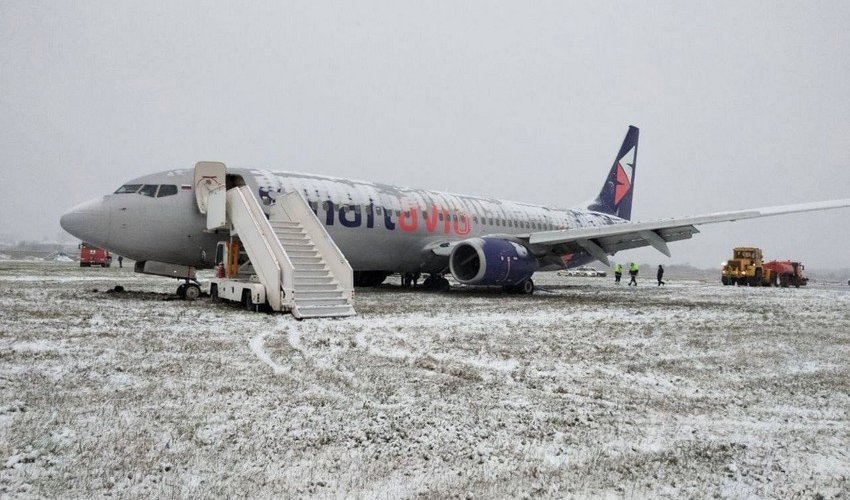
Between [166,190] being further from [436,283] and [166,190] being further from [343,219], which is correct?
[436,283]

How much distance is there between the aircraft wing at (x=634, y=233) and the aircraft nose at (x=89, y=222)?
35.0 ft

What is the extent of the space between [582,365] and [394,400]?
2.34 meters

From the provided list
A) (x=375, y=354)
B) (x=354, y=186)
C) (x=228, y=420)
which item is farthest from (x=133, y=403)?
(x=354, y=186)

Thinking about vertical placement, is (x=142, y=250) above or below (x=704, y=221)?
below

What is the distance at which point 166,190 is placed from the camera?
11664mm

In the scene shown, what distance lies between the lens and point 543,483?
273 cm

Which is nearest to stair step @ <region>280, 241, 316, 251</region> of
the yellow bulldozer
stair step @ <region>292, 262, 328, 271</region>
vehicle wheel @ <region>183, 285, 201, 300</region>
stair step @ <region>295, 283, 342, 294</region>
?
stair step @ <region>292, 262, 328, 271</region>

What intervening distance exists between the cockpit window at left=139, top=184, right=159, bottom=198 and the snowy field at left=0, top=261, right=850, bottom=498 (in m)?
4.72

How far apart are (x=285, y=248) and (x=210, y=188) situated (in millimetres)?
2680

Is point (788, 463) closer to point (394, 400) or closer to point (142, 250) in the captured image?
point (394, 400)

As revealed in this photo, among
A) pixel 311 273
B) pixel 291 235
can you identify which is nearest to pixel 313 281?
pixel 311 273

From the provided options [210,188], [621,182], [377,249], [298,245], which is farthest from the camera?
[621,182]

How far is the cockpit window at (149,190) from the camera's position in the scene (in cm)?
1156

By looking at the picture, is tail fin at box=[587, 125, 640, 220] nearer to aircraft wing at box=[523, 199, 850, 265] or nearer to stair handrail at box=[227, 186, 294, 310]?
aircraft wing at box=[523, 199, 850, 265]
